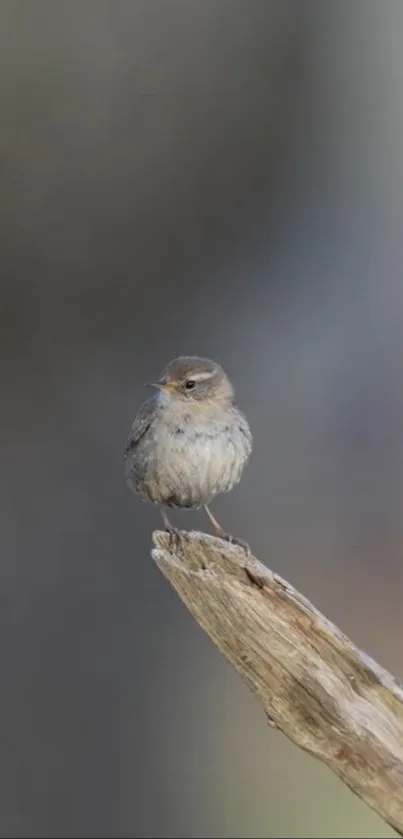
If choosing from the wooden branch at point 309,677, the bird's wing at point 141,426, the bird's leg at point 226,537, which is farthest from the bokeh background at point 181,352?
the wooden branch at point 309,677

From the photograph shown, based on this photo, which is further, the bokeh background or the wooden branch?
the bokeh background

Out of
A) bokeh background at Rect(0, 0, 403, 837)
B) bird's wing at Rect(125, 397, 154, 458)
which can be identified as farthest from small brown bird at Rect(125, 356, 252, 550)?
bokeh background at Rect(0, 0, 403, 837)

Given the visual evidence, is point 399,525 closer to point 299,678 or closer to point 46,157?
point 299,678

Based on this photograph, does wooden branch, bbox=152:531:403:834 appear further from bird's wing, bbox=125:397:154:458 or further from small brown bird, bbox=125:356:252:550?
bird's wing, bbox=125:397:154:458

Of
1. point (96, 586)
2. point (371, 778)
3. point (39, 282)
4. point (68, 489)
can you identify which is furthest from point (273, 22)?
point (371, 778)

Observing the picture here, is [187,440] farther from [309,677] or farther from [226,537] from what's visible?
[309,677]

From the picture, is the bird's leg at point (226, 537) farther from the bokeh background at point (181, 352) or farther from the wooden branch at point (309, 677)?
the bokeh background at point (181, 352)

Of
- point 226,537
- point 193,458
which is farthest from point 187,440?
point 226,537
